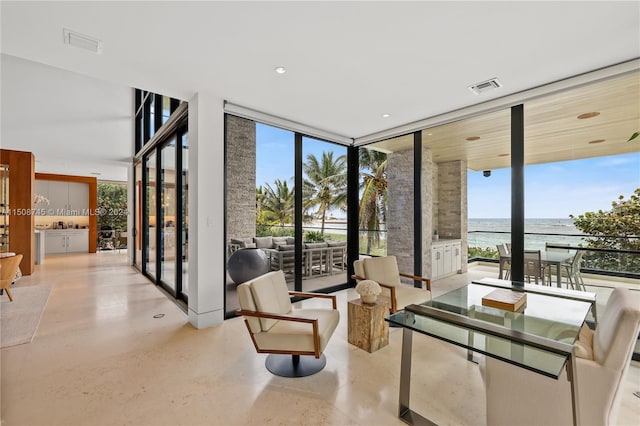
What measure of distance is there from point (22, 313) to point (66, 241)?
26.5 ft

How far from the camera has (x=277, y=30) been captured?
86.3 inches

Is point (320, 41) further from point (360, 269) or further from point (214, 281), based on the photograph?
point (214, 281)

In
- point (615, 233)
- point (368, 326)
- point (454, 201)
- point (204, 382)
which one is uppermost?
point (454, 201)

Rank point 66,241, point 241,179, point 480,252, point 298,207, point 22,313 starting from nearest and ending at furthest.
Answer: point 22,313 → point 298,207 → point 241,179 → point 480,252 → point 66,241

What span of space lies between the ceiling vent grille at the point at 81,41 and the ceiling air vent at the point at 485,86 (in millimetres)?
3576

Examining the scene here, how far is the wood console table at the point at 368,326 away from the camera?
112 inches

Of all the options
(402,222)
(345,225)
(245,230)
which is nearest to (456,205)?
(402,222)

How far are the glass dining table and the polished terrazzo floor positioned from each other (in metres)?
0.37

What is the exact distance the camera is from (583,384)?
1482 mm

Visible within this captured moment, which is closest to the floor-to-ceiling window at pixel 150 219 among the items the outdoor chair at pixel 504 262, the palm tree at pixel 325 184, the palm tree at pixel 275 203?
the palm tree at pixel 275 203

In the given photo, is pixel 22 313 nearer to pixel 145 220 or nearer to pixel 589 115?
pixel 145 220

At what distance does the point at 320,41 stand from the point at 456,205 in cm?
558

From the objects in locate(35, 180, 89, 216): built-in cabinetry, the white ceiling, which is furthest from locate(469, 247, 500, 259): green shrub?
locate(35, 180, 89, 216): built-in cabinetry

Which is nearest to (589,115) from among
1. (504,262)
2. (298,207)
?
(504,262)
